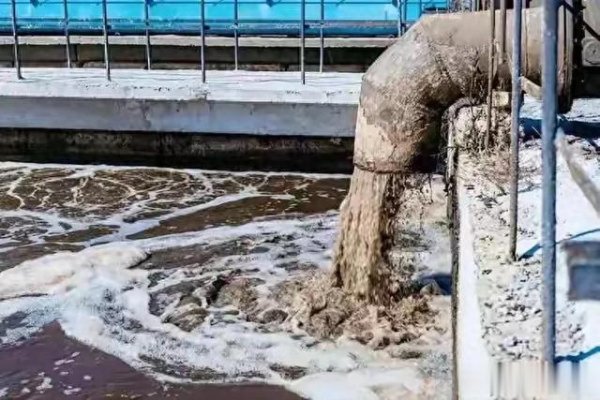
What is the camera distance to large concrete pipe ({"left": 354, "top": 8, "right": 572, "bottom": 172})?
4.23m

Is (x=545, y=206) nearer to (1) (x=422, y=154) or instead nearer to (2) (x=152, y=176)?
(1) (x=422, y=154)

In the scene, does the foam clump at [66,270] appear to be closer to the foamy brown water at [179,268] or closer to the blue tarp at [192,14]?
the foamy brown water at [179,268]

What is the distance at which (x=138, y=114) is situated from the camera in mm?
8469

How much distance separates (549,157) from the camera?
187cm

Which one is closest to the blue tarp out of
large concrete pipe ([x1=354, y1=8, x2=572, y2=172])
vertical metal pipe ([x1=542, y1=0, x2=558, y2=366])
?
large concrete pipe ([x1=354, y1=8, x2=572, y2=172])

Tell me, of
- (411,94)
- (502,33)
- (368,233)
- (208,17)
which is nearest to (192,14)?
(208,17)

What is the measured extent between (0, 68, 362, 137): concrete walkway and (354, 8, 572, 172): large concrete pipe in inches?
143

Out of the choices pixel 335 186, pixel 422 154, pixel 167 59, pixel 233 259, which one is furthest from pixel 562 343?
pixel 167 59

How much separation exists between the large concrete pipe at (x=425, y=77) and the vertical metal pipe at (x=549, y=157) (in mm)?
2364

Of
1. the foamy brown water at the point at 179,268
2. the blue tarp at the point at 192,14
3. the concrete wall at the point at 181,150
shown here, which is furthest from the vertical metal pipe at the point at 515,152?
the blue tarp at the point at 192,14

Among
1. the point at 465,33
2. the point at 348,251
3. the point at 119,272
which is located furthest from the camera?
the point at 119,272

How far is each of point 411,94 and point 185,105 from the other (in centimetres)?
439

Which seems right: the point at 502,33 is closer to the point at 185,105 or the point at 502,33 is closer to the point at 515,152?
the point at 515,152

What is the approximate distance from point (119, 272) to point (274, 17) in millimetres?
7166
